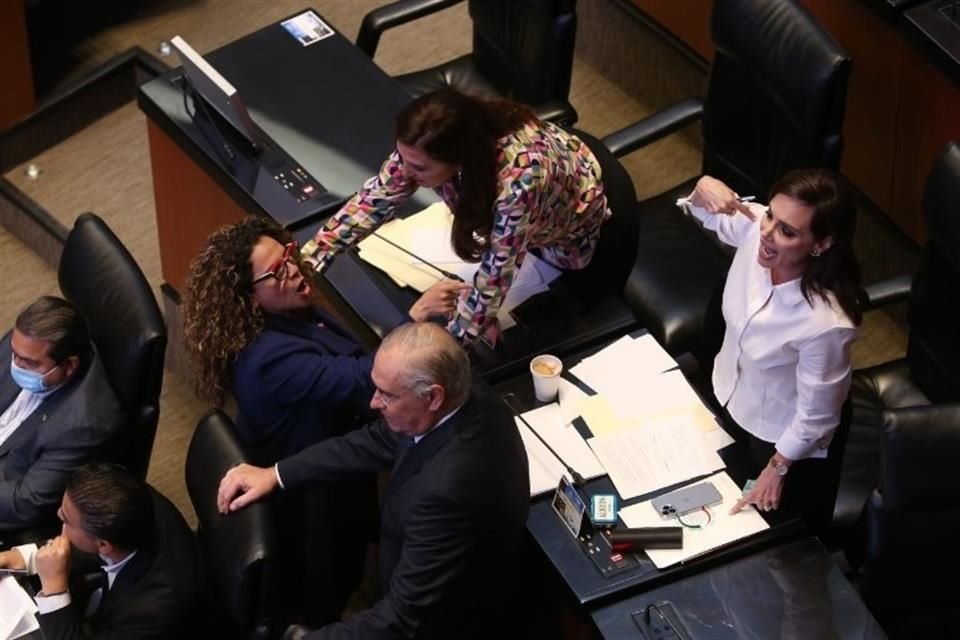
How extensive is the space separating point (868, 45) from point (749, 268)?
1.46 meters

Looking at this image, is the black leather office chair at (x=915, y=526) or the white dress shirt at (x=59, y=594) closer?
the black leather office chair at (x=915, y=526)

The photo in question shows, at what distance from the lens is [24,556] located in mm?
3723

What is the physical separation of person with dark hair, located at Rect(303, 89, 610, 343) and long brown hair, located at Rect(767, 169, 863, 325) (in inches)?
22.3

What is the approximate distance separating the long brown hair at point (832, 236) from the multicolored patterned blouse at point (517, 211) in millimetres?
554

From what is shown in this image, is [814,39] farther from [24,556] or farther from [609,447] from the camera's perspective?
[24,556]

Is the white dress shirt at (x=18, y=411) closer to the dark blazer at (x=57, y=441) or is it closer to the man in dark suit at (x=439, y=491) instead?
the dark blazer at (x=57, y=441)

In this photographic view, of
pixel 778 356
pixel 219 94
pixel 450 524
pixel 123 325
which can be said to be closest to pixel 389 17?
pixel 219 94

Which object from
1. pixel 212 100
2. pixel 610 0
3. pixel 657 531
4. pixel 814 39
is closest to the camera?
pixel 657 531

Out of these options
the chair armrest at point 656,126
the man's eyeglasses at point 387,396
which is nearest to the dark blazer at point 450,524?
the man's eyeglasses at point 387,396

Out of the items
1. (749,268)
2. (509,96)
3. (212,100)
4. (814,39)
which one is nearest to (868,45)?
(814,39)

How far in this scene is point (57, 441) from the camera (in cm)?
381

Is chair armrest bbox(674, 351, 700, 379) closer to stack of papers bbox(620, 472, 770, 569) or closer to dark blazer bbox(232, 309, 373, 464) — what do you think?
stack of papers bbox(620, 472, 770, 569)

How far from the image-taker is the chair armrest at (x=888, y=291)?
13.2ft

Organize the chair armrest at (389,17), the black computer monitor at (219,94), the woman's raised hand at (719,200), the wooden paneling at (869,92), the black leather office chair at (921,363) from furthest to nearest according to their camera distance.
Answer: the chair armrest at (389,17), the wooden paneling at (869,92), the black computer monitor at (219,94), the black leather office chair at (921,363), the woman's raised hand at (719,200)
